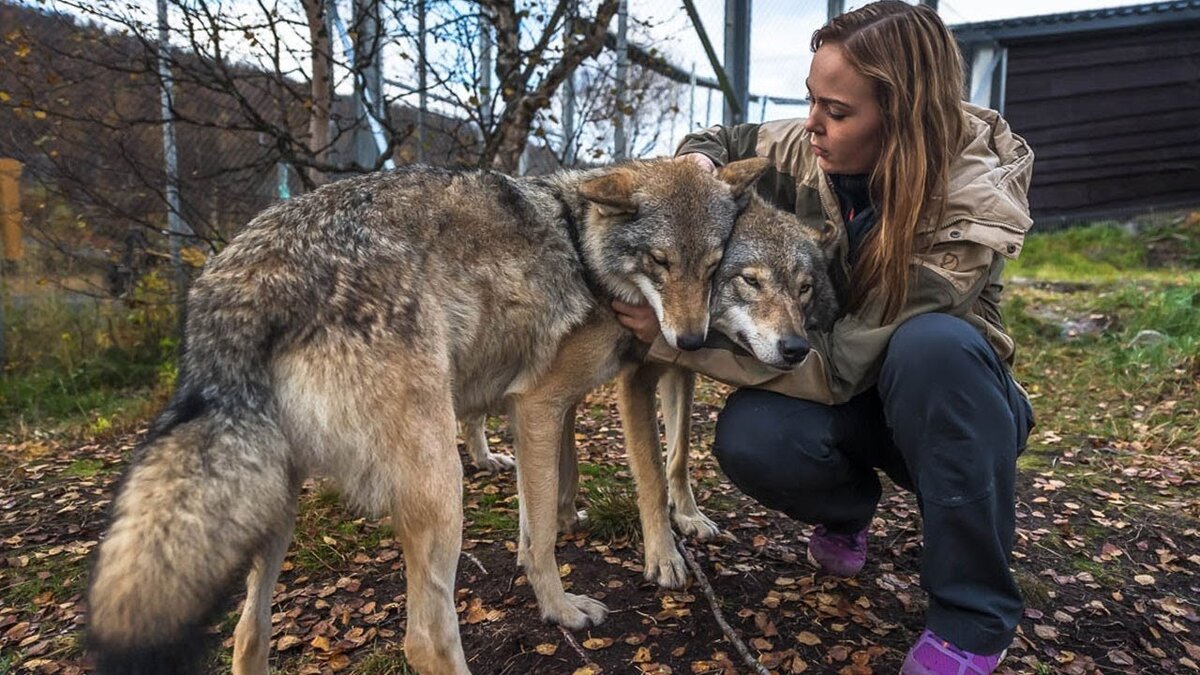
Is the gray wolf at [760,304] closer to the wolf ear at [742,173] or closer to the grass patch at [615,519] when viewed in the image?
the wolf ear at [742,173]

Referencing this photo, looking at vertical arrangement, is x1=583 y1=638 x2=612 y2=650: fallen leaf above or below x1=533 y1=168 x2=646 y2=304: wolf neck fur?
below

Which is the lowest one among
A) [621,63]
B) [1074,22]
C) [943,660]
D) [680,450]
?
[943,660]

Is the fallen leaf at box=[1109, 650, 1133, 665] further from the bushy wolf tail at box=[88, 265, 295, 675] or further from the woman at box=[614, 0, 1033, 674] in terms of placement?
the bushy wolf tail at box=[88, 265, 295, 675]

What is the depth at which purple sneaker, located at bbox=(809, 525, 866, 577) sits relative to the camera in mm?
2826

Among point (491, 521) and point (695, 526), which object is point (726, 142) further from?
point (491, 521)

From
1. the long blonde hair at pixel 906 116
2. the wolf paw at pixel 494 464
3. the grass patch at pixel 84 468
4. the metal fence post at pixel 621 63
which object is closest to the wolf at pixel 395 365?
the long blonde hair at pixel 906 116

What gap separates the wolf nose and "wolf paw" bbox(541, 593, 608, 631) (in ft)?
3.44

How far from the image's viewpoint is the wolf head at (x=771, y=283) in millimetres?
→ 2512

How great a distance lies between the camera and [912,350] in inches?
84.1

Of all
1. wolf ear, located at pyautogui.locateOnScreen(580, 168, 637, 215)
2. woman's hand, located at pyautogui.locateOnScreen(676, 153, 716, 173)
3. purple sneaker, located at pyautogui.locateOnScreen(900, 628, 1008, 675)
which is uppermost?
woman's hand, located at pyautogui.locateOnScreen(676, 153, 716, 173)

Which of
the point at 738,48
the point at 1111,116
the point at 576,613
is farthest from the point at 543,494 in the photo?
the point at 1111,116

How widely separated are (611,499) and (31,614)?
6.97 ft

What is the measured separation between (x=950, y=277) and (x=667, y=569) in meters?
1.38

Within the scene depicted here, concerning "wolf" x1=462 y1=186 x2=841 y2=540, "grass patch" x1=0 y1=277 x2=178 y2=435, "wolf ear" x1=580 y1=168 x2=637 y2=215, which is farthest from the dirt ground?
"grass patch" x1=0 y1=277 x2=178 y2=435
